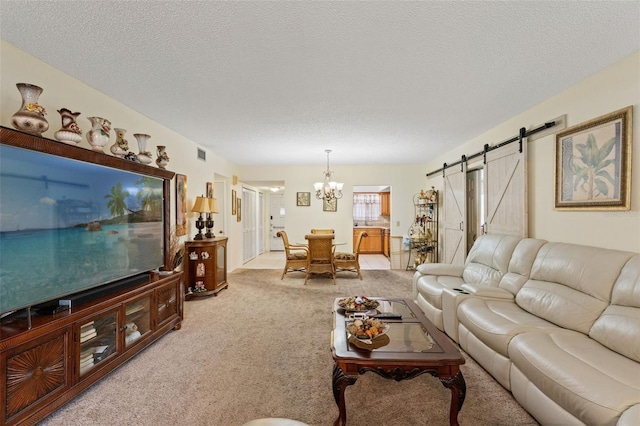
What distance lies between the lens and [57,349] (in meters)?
1.75

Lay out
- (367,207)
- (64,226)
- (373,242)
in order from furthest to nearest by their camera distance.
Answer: (367,207) < (373,242) < (64,226)

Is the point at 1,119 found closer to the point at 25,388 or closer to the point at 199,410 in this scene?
the point at 25,388

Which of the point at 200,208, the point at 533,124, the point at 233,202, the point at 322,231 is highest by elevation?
the point at 533,124

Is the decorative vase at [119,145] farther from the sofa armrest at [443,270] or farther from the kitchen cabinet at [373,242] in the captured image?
the kitchen cabinet at [373,242]

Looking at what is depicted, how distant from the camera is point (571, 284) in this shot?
2.15 metres

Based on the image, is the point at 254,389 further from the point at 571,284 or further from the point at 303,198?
the point at 303,198

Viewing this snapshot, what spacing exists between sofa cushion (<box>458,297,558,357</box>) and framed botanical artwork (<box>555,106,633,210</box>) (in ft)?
Result: 3.68

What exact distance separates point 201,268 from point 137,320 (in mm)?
1775

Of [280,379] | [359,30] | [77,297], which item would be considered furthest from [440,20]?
[77,297]

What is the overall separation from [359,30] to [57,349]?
2856 mm

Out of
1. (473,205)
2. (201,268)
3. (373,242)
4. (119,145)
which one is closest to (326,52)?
(119,145)

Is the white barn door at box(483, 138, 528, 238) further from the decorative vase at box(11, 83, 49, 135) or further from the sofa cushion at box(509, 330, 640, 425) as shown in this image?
the decorative vase at box(11, 83, 49, 135)

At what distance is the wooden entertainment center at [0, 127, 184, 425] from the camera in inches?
60.4

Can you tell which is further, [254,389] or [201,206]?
[201,206]
